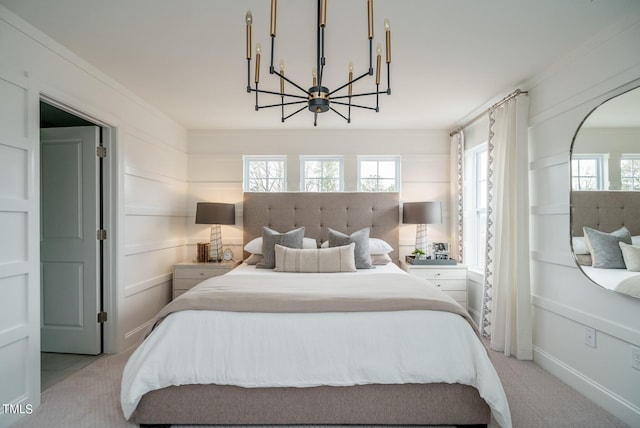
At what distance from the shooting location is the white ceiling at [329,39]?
1.95 meters

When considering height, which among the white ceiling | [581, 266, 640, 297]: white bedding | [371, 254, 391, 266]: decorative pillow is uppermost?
the white ceiling

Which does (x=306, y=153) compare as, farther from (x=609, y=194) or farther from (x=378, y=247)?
(x=609, y=194)

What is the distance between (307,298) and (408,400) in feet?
2.69

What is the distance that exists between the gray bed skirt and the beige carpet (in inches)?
10.1

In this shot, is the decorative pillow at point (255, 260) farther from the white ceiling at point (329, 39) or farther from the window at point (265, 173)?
the white ceiling at point (329, 39)

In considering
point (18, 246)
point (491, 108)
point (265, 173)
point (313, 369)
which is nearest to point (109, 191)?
point (18, 246)

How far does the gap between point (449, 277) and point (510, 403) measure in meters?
1.69

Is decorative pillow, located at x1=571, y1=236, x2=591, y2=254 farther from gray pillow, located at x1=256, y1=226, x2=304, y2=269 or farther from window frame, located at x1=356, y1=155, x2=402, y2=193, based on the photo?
gray pillow, located at x1=256, y1=226, x2=304, y2=269

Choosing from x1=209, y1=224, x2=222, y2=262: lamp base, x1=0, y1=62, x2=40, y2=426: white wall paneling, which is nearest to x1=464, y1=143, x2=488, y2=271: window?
x1=209, y1=224, x2=222, y2=262: lamp base

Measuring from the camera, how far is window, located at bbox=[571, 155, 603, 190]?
7.17 feet

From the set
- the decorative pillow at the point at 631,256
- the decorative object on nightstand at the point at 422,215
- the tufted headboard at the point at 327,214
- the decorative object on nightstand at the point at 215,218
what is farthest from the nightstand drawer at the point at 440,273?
→ the decorative object on nightstand at the point at 215,218

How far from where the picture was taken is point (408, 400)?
6.39 feet

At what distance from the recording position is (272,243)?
366 centimetres

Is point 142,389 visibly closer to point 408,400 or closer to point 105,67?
point 408,400
